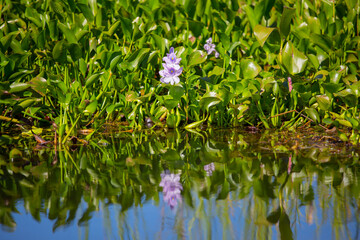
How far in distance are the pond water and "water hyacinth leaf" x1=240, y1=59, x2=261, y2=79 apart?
0.43 meters

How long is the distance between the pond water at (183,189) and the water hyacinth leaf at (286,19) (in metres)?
0.69

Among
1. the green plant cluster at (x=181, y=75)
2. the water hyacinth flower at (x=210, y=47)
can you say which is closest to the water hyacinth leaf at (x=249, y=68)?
the green plant cluster at (x=181, y=75)

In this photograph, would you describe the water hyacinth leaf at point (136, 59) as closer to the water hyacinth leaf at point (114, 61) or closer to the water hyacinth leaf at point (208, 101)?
the water hyacinth leaf at point (114, 61)

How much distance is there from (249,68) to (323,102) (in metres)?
0.49

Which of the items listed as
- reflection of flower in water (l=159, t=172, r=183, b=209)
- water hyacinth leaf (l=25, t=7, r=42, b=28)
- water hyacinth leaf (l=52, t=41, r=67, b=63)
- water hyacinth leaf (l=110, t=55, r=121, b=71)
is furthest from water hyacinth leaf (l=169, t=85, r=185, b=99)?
water hyacinth leaf (l=25, t=7, r=42, b=28)

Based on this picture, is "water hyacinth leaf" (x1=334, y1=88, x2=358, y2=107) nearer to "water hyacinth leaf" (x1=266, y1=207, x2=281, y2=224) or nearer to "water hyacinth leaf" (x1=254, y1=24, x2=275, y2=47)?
"water hyacinth leaf" (x1=254, y1=24, x2=275, y2=47)

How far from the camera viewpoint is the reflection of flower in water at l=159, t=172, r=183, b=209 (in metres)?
1.63

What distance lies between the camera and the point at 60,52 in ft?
9.05

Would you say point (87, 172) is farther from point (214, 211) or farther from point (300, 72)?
point (300, 72)

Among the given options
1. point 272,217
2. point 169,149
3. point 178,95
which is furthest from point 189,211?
point 178,95

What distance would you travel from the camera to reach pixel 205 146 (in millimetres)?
2488

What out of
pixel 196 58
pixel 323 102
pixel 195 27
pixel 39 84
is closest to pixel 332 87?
pixel 323 102

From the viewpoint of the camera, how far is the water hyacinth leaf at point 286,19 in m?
2.72

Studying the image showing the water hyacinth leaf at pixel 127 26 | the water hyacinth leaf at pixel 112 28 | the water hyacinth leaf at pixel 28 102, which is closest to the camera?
the water hyacinth leaf at pixel 28 102
